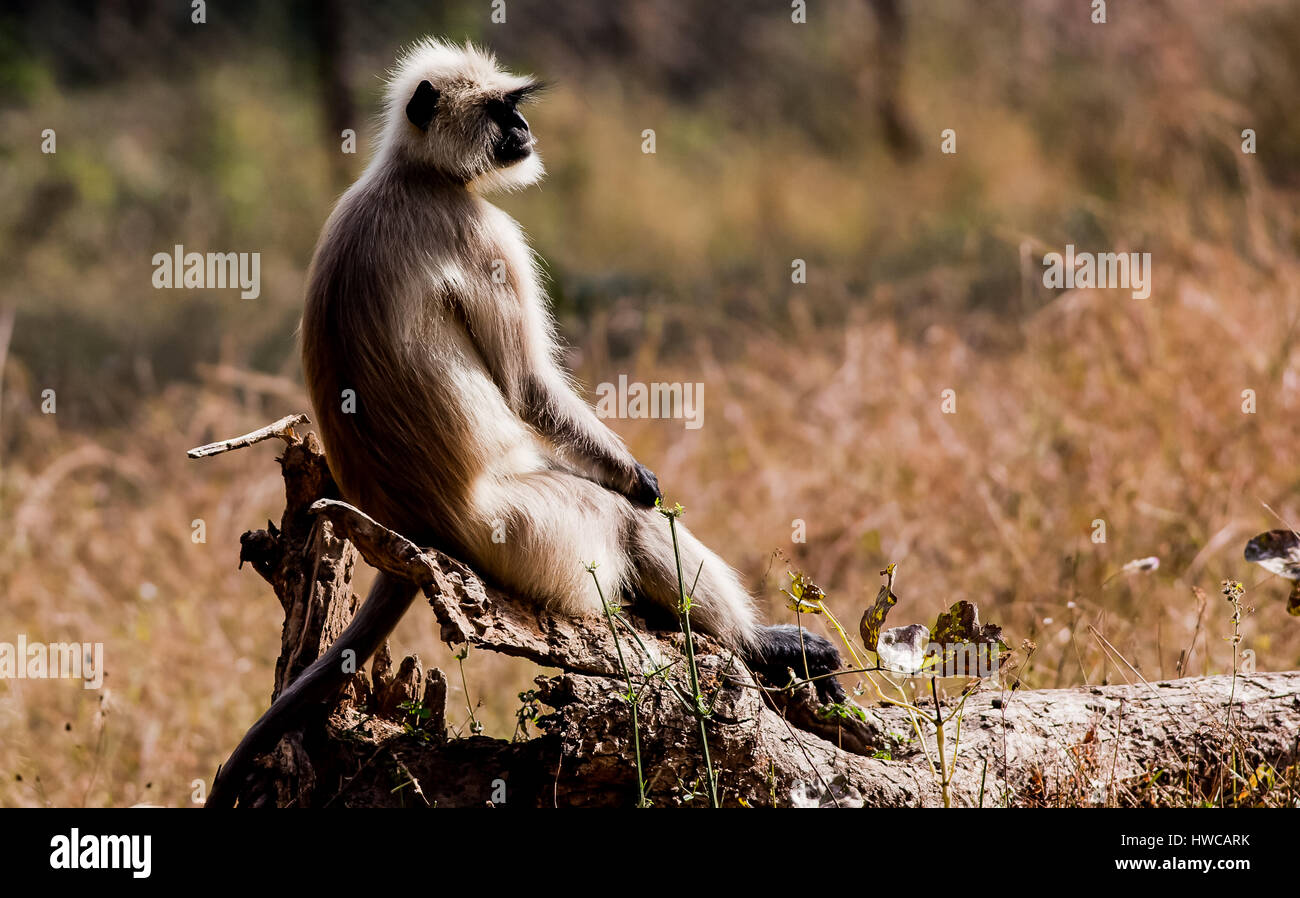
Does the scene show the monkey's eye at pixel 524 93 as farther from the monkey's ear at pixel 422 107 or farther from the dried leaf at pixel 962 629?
the dried leaf at pixel 962 629

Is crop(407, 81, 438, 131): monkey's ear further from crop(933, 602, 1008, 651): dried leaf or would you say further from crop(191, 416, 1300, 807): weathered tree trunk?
crop(933, 602, 1008, 651): dried leaf

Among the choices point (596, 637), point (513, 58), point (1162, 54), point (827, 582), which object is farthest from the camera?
point (513, 58)

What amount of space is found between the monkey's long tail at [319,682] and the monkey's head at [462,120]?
120cm

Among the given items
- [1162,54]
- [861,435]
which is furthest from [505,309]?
[1162,54]

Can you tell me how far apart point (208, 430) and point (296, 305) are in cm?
315

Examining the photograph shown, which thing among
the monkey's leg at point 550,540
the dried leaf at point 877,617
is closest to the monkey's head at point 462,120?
the monkey's leg at point 550,540

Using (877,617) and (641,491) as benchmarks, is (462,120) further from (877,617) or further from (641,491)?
(877,617)

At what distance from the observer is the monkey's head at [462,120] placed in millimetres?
3516

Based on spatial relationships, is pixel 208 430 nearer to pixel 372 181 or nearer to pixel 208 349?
pixel 208 349

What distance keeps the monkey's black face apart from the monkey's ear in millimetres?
174

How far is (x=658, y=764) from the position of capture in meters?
2.82

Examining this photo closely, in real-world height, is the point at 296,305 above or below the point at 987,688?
above

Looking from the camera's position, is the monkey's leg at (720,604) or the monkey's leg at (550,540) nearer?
the monkey's leg at (550,540)

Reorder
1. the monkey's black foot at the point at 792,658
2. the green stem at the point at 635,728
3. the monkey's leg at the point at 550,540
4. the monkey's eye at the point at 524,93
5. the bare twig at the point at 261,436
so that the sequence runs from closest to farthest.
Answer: the green stem at the point at 635,728
the bare twig at the point at 261,436
the monkey's leg at the point at 550,540
the monkey's black foot at the point at 792,658
the monkey's eye at the point at 524,93
